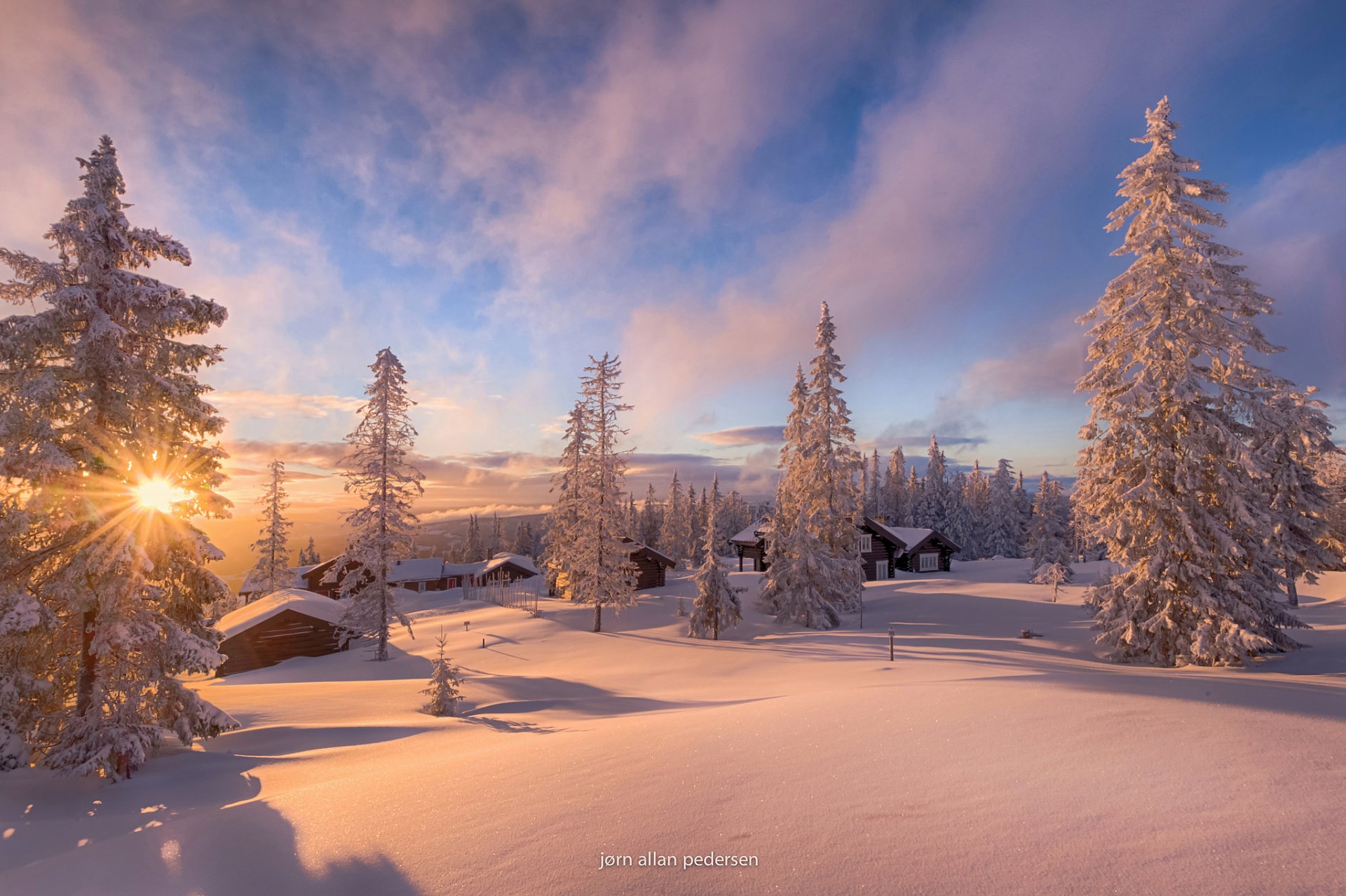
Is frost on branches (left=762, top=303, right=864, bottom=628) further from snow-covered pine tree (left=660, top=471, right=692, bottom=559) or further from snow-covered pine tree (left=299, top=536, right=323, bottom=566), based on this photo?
snow-covered pine tree (left=299, top=536, right=323, bottom=566)

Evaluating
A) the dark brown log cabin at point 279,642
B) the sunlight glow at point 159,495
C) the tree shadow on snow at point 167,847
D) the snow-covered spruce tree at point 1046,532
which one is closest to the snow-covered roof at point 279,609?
the dark brown log cabin at point 279,642

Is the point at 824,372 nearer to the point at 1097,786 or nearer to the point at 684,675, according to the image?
the point at 684,675

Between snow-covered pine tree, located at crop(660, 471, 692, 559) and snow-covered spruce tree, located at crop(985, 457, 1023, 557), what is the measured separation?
4552 cm

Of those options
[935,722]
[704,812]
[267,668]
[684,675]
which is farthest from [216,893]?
[267,668]

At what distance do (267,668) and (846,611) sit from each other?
107 feet

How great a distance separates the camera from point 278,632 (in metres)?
31.1

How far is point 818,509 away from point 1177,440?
17640mm

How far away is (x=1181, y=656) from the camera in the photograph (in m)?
16.3

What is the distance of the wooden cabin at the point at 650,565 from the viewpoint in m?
50.0

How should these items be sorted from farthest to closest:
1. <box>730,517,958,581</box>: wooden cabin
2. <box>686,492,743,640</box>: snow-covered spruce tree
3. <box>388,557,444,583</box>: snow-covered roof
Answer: <box>388,557,444,583</box>: snow-covered roof, <box>730,517,958,581</box>: wooden cabin, <box>686,492,743,640</box>: snow-covered spruce tree

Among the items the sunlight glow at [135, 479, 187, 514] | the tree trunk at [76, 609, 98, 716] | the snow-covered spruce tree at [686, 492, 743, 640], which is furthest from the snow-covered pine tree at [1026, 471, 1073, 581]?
the tree trunk at [76, 609, 98, 716]

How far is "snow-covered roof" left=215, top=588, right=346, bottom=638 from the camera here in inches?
1187

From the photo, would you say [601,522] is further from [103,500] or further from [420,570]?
[420,570]

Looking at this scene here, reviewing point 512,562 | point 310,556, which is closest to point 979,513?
point 512,562
